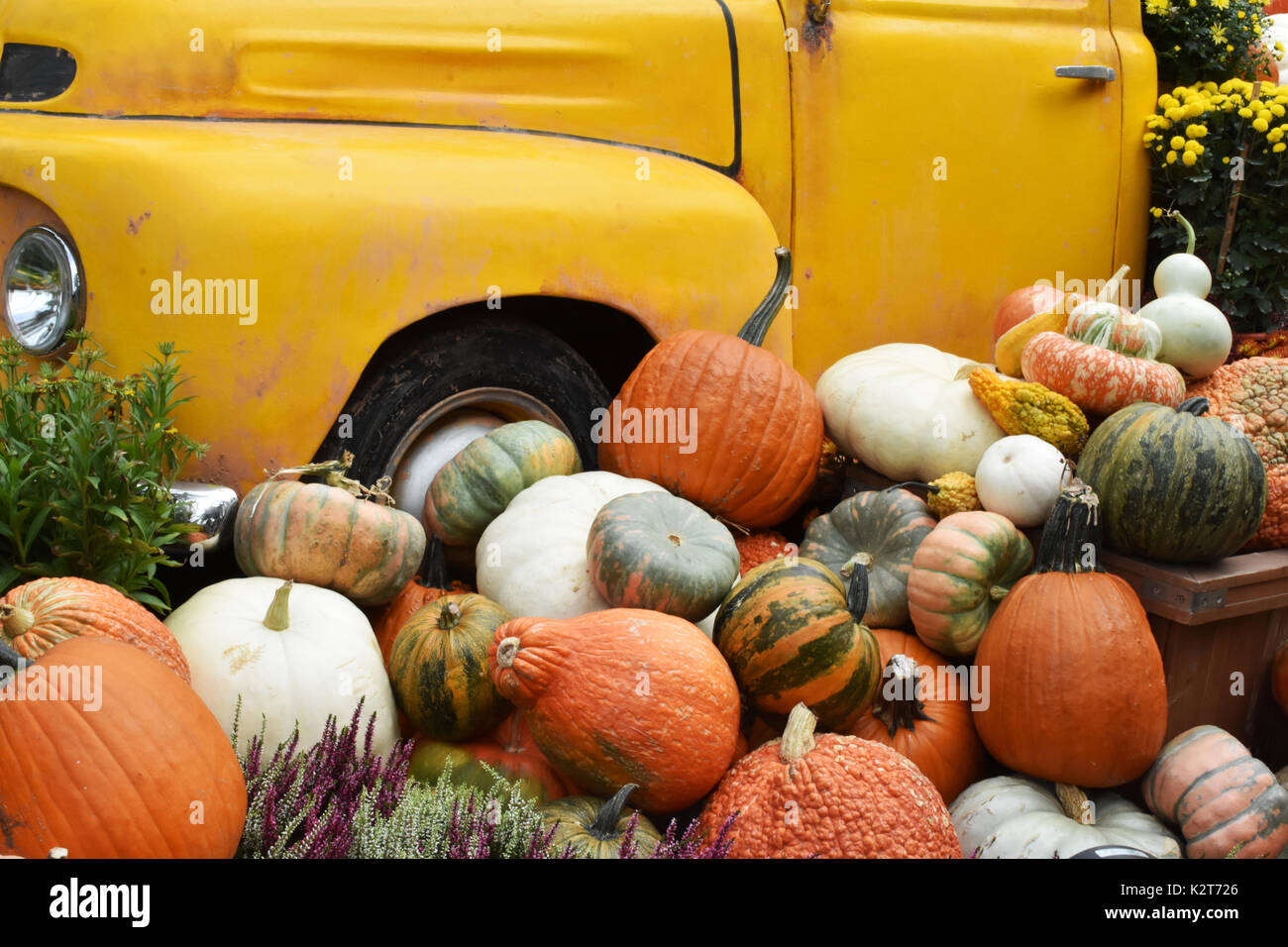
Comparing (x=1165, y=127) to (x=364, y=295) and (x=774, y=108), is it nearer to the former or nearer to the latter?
(x=774, y=108)

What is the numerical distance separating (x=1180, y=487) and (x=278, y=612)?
2.03 meters

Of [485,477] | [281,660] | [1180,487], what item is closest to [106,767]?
[281,660]

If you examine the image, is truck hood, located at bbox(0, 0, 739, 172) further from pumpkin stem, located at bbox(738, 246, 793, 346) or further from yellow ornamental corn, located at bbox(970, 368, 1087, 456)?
yellow ornamental corn, located at bbox(970, 368, 1087, 456)

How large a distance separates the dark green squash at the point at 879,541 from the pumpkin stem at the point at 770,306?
1.99ft

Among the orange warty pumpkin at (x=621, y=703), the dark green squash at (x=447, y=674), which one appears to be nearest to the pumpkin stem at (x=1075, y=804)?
the orange warty pumpkin at (x=621, y=703)

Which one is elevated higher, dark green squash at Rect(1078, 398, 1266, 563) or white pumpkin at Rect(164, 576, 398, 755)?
dark green squash at Rect(1078, 398, 1266, 563)

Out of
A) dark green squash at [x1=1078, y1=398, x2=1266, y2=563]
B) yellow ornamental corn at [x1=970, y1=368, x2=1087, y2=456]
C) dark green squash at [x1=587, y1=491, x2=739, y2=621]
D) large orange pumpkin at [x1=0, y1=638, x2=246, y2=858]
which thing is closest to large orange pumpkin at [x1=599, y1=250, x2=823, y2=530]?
dark green squash at [x1=587, y1=491, x2=739, y2=621]

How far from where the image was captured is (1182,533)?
8.78 feet

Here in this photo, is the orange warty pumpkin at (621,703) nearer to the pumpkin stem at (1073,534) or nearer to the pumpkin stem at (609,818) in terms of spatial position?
the pumpkin stem at (609,818)

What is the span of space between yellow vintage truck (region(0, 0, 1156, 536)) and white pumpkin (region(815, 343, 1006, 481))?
0.27m

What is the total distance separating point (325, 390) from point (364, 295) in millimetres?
248

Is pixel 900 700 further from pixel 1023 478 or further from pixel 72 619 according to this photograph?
pixel 72 619

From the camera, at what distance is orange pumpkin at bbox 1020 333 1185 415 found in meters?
3.01

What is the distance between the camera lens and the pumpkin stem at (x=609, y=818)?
7.14ft
